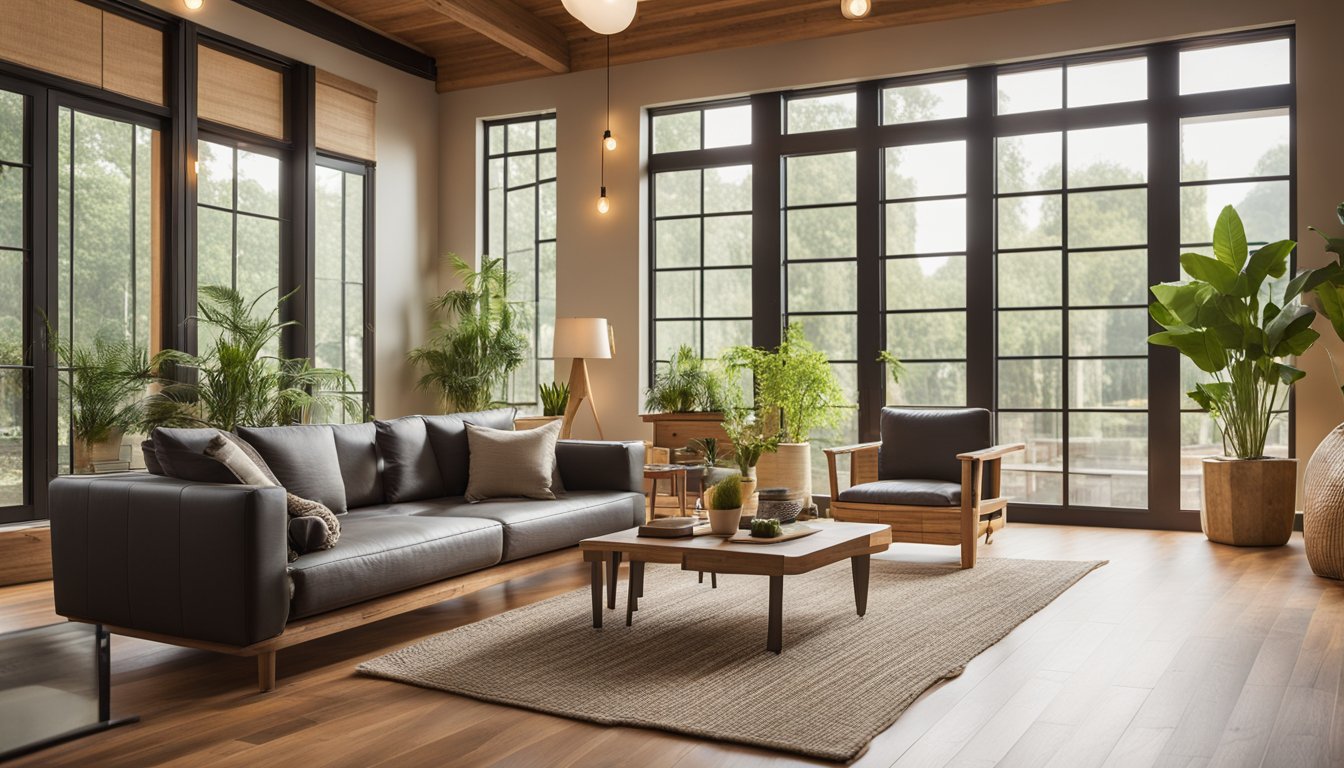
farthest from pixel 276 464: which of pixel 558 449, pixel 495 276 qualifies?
pixel 495 276

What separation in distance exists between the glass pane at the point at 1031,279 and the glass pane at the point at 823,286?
1.02 metres

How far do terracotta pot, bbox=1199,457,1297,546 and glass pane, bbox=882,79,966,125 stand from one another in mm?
2949

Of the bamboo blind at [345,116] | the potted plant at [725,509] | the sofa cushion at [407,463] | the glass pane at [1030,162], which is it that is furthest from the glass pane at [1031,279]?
the bamboo blind at [345,116]

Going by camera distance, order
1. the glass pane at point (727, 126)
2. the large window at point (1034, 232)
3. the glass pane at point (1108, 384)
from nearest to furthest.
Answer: the large window at point (1034, 232) < the glass pane at point (1108, 384) < the glass pane at point (727, 126)

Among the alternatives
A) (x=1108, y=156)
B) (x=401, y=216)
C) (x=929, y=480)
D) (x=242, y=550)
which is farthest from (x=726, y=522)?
(x=401, y=216)

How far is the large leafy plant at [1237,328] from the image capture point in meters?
5.87

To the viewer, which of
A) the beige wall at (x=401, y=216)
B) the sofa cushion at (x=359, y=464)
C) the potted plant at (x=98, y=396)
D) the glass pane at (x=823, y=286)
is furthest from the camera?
the beige wall at (x=401, y=216)

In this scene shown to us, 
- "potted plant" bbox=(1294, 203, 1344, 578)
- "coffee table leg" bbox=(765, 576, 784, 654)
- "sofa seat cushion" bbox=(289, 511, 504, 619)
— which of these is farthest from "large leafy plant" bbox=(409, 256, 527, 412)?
"potted plant" bbox=(1294, 203, 1344, 578)

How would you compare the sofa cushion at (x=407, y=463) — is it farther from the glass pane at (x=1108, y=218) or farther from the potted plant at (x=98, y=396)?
the glass pane at (x=1108, y=218)

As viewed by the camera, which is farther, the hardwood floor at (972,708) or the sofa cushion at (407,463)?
the sofa cushion at (407,463)

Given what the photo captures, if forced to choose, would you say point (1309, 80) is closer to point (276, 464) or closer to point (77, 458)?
point (276, 464)

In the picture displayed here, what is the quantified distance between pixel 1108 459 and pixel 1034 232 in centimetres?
158

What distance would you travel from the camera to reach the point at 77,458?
5883 mm

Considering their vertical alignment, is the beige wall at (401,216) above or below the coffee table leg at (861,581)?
above
